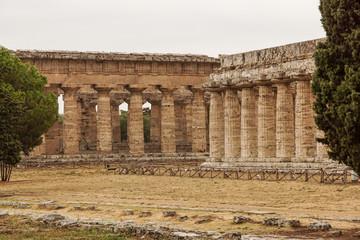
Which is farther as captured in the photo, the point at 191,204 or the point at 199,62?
the point at 199,62

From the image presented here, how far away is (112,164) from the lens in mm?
68000

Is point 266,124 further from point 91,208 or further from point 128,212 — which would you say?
point 128,212

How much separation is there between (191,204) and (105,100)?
42438 mm

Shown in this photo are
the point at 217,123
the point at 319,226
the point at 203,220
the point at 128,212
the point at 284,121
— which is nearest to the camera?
the point at 319,226

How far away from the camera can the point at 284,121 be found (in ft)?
166

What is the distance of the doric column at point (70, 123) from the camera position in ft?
235

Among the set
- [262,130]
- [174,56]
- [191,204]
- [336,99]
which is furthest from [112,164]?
[336,99]

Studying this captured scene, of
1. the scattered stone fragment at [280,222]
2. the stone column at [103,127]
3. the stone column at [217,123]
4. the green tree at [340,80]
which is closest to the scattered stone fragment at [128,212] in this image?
the scattered stone fragment at [280,222]

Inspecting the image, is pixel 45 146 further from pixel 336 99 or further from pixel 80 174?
pixel 336 99

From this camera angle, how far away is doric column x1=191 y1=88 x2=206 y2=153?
74.6 meters

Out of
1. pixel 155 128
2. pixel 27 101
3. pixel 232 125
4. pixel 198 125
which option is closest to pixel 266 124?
pixel 232 125

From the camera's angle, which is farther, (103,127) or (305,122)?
(103,127)

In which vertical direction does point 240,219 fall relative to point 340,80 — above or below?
below

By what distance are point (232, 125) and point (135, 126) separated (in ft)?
63.8
